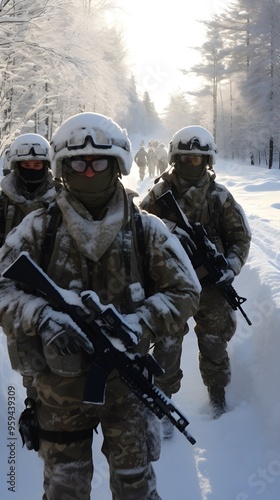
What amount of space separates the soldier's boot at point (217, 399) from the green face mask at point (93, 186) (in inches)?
93.2

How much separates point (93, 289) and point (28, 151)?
222cm

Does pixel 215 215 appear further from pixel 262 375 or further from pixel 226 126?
pixel 226 126

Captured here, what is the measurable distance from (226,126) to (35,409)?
158 feet

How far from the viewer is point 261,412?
12.1ft

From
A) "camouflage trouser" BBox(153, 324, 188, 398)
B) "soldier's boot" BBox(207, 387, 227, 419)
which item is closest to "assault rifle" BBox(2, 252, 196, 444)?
"camouflage trouser" BBox(153, 324, 188, 398)

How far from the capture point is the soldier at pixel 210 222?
151 inches

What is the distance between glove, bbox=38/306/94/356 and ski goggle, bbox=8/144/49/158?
2.29 metres

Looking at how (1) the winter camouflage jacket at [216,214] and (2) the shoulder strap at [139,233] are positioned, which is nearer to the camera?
(2) the shoulder strap at [139,233]

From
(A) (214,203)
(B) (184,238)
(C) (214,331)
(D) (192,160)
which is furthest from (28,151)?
(C) (214,331)

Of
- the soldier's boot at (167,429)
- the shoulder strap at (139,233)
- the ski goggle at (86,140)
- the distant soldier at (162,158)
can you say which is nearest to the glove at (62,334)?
the shoulder strap at (139,233)

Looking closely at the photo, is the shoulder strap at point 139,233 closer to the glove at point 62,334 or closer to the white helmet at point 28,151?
the glove at point 62,334

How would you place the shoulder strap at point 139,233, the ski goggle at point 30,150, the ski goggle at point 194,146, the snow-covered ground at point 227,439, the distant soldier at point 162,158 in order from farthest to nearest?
the distant soldier at point 162,158
the ski goggle at point 30,150
the ski goggle at point 194,146
the snow-covered ground at point 227,439
the shoulder strap at point 139,233

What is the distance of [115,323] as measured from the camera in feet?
6.79

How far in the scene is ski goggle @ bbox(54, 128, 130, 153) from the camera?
7.07 ft
